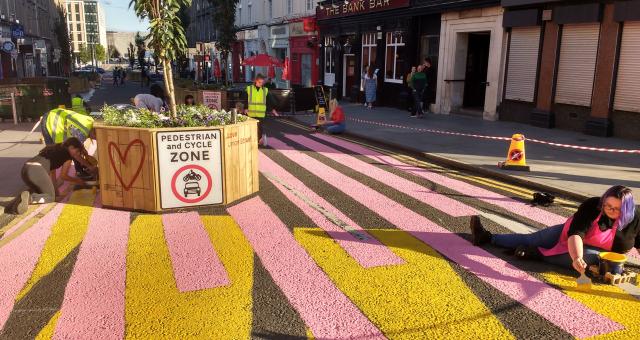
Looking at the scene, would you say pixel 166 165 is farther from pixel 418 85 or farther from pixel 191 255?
pixel 418 85

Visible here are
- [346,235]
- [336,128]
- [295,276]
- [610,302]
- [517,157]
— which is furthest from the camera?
[336,128]

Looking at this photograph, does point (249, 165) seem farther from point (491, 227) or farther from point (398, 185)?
point (491, 227)

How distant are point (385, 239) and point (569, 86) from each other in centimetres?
1226

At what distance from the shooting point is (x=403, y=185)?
9.26 meters

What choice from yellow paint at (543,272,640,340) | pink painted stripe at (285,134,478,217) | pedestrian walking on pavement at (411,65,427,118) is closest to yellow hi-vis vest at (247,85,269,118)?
pink painted stripe at (285,134,478,217)

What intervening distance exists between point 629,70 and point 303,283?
43.0ft

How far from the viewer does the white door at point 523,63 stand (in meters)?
16.9

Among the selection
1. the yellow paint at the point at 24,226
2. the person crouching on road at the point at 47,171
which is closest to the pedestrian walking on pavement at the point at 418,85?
the person crouching on road at the point at 47,171

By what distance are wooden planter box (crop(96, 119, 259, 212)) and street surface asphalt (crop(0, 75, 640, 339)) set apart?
235 millimetres

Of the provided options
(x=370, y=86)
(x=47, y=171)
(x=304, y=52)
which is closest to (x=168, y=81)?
(x=47, y=171)

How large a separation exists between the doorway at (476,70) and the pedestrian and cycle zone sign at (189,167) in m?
15.6

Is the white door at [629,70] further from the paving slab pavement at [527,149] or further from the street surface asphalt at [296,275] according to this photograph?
the street surface asphalt at [296,275]

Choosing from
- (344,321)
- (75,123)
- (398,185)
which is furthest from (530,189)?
(75,123)

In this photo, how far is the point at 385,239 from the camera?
6.27m
